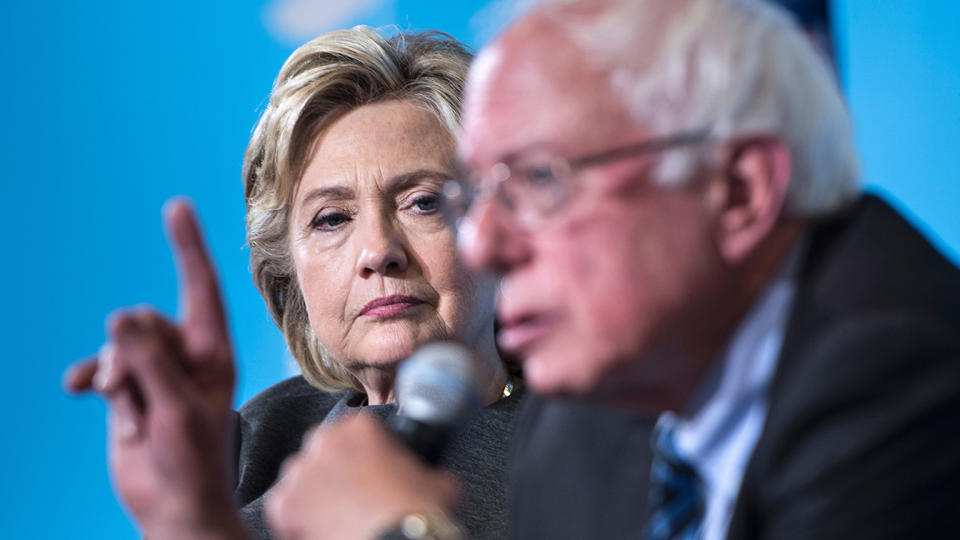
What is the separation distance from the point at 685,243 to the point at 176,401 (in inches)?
18.7

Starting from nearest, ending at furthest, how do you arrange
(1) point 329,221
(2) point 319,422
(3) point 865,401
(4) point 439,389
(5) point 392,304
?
(3) point 865,401
(4) point 439,389
(5) point 392,304
(1) point 329,221
(2) point 319,422

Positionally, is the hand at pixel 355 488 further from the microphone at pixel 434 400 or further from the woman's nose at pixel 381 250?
the woman's nose at pixel 381 250

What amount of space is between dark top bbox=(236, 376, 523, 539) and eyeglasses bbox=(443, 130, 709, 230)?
862mm

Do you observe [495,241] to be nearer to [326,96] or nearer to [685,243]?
[685,243]

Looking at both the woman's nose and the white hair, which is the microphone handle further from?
the woman's nose

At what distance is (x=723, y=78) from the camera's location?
93 centimetres

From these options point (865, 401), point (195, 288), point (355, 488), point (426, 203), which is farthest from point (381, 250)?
point (865, 401)

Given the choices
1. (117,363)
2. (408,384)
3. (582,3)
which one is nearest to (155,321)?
(117,363)

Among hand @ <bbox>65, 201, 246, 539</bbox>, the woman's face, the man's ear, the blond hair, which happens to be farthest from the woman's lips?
the man's ear

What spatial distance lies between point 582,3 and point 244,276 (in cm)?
247

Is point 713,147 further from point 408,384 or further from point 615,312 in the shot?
point 408,384

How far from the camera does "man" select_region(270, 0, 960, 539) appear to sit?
2.95 feet

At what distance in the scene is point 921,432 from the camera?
2.72ft

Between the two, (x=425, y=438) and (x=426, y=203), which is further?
(x=426, y=203)
